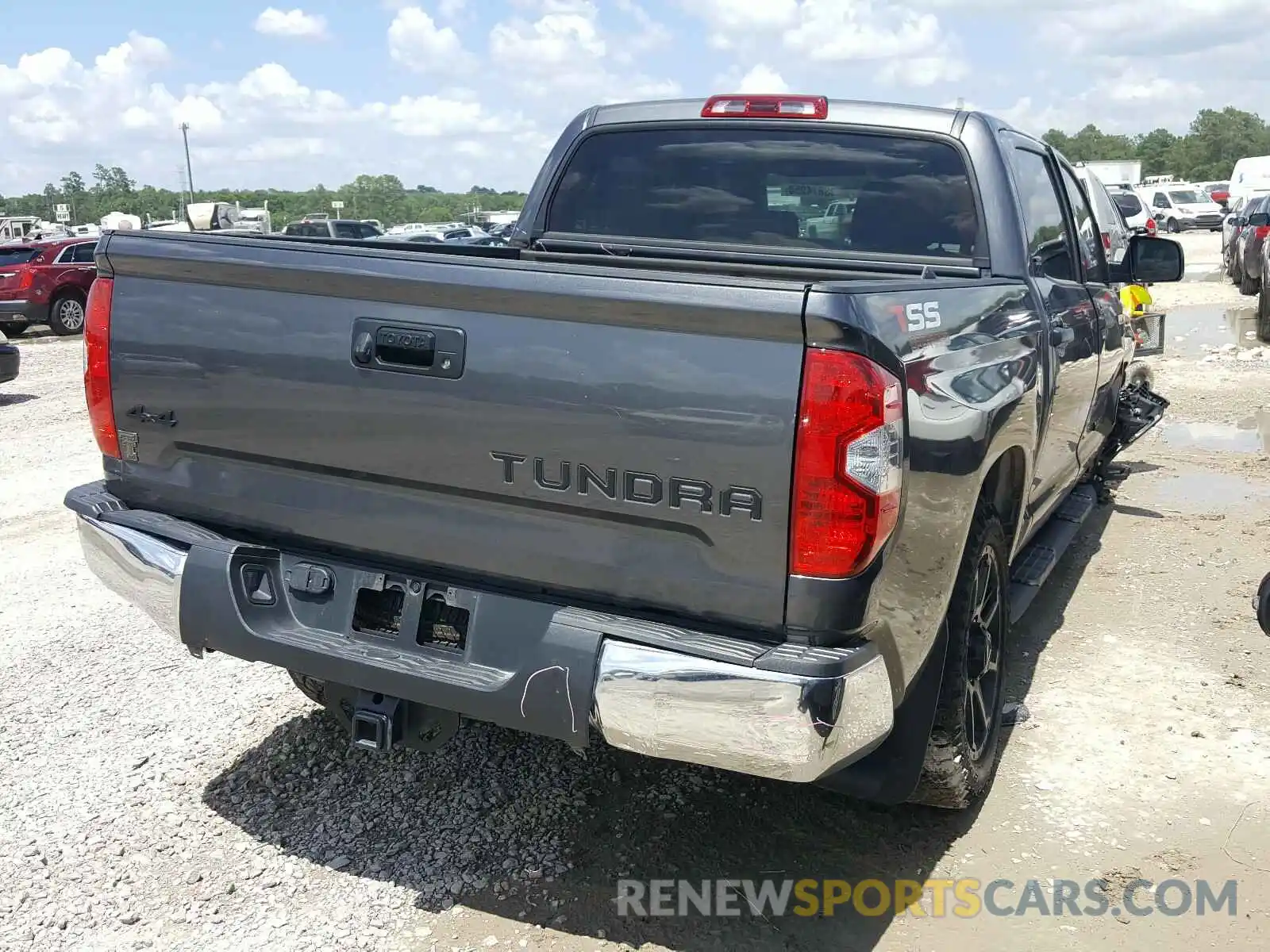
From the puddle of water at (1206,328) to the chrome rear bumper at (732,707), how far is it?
1310cm

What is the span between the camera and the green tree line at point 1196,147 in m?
115

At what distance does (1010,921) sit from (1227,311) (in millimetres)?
18398

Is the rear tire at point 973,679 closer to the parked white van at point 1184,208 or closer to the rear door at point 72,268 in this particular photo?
the rear door at point 72,268

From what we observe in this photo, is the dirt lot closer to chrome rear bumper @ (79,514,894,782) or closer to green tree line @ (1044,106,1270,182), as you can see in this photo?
chrome rear bumper @ (79,514,894,782)

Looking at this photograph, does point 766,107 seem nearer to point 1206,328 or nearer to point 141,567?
point 141,567

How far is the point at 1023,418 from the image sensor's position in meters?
3.43

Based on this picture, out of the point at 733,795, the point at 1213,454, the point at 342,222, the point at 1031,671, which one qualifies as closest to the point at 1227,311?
the point at 1213,454

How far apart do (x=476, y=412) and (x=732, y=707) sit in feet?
2.88

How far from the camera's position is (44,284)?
1881cm

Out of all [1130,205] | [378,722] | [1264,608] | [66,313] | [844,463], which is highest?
[1130,205]

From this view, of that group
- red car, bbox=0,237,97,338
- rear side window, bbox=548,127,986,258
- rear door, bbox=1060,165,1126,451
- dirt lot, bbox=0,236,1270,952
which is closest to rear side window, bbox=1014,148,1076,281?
rear door, bbox=1060,165,1126,451

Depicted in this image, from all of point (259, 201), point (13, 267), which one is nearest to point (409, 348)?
point (13, 267)

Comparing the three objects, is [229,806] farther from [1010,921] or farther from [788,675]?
[1010,921]

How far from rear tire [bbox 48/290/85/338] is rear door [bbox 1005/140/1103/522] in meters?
18.0
